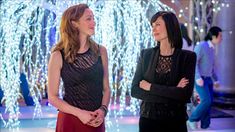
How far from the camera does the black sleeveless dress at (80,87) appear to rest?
2033mm

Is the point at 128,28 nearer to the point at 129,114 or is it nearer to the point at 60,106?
the point at 129,114

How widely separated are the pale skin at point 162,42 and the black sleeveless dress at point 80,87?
0.30 metres

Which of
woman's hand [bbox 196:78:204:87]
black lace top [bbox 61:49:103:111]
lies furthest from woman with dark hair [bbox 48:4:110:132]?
woman's hand [bbox 196:78:204:87]

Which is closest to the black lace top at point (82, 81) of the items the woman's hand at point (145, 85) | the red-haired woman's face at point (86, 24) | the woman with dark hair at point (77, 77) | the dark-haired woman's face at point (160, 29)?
the woman with dark hair at point (77, 77)

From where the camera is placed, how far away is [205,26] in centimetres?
700

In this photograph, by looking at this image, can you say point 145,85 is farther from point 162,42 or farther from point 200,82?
point 200,82

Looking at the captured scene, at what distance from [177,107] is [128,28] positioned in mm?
2307

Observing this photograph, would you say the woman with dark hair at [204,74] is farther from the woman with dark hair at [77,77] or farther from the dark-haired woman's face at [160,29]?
the woman with dark hair at [77,77]

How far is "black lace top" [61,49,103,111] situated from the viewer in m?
2.04

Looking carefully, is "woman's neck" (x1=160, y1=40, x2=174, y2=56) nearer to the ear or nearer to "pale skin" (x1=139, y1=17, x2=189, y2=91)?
"pale skin" (x1=139, y1=17, x2=189, y2=91)

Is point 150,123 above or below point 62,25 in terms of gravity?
below

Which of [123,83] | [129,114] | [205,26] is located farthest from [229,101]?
[123,83]

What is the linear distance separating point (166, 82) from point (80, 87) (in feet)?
1.59

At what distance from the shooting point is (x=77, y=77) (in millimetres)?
2039
